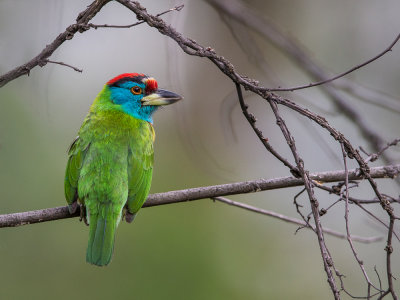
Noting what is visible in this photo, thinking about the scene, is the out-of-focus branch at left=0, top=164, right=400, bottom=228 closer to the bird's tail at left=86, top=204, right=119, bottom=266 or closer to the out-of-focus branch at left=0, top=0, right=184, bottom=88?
the bird's tail at left=86, top=204, right=119, bottom=266

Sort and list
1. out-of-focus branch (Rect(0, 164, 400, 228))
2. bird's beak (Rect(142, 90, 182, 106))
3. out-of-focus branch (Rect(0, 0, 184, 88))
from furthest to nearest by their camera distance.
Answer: bird's beak (Rect(142, 90, 182, 106)) → out-of-focus branch (Rect(0, 164, 400, 228)) → out-of-focus branch (Rect(0, 0, 184, 88))

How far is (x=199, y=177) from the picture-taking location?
641 centimetres

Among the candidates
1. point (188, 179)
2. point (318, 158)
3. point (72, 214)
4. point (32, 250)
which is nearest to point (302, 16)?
point (318, 158)

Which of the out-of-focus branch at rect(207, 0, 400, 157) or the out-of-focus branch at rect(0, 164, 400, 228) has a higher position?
the out-of-focus branch at rect(207, 0, 400, 157)

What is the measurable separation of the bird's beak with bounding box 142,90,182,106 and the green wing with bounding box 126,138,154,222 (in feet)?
1.26

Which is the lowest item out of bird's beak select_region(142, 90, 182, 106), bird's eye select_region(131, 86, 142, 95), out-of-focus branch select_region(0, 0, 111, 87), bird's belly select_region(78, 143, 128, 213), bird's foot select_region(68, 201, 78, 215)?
bird's foot select_region(68, 201, 78, 215)

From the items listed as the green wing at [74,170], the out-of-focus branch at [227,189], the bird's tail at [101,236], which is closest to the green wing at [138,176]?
the bird's tail at [101,236]

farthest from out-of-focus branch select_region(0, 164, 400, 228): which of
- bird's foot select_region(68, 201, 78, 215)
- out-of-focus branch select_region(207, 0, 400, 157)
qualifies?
out-of-focus branch select_region(207, 0, 400, 157)

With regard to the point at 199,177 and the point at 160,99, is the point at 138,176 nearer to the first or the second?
the point at 160,99

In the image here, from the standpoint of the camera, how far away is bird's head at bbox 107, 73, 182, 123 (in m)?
4.37

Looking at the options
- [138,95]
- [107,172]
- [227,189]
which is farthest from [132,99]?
[227,189]

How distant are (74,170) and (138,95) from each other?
3.07 ft

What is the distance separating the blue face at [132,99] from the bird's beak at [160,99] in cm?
4

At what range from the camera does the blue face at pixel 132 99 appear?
4375 mm
